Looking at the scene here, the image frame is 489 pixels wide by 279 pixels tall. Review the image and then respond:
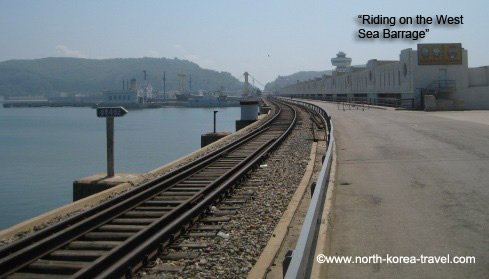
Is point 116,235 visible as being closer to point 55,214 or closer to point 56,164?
point 55,214

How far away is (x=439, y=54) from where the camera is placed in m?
49.8

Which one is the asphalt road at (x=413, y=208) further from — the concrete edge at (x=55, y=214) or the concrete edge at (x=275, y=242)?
the concrete edge at (x=55, y=214)

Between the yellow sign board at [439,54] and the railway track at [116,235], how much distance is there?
41.1 m

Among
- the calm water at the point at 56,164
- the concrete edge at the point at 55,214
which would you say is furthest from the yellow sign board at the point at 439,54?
the concrete edge at the point at 55,214

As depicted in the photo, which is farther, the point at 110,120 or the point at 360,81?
the point at 360,81

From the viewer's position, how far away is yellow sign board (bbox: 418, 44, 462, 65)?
49438 millimetres

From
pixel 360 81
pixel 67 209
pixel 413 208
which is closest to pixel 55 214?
pixel 67 209

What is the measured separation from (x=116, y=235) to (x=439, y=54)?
47.2m

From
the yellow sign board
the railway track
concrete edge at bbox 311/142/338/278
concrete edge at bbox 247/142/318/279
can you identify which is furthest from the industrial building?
concrete edge at bbox 311/142/338/278

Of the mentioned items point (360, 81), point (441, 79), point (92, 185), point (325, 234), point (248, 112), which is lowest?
point (92, 185)

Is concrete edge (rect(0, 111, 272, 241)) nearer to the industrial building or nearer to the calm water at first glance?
the calm water

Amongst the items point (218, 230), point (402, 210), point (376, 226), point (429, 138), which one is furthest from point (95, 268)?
point (429, 138)

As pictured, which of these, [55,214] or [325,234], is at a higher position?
[325,234]

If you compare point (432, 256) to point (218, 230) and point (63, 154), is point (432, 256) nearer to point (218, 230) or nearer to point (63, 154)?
point (218, 230)
